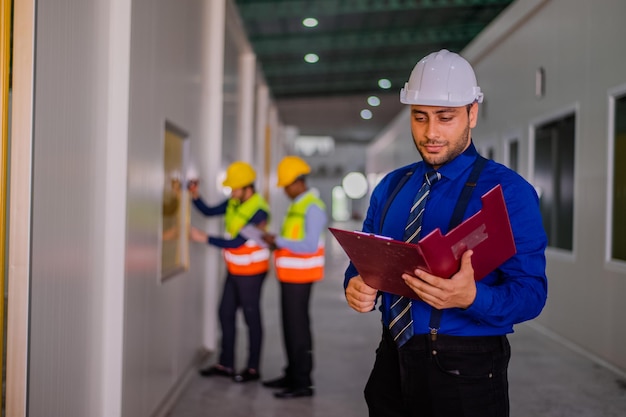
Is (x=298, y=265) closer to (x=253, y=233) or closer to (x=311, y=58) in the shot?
(x=253, y=233)

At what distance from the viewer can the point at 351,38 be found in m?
13.2

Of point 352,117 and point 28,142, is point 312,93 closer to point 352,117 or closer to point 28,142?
point 352,117

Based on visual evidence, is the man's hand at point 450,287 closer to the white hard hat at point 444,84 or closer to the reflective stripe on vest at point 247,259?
the white hard hat at point 444,84

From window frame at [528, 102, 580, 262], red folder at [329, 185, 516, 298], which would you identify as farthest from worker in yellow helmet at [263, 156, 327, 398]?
window frame at [528, 102, 580, 262]

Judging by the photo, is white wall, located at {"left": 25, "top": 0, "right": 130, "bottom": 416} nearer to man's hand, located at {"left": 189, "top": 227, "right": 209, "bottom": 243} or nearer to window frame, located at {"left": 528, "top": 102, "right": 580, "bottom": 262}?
man's hand, located at {"left": 189, "top": 227, "right": 209, "bottom": 243}

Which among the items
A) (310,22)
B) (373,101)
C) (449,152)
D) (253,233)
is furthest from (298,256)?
(373,101)

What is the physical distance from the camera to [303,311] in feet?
16.2

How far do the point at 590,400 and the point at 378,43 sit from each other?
30.9 feet

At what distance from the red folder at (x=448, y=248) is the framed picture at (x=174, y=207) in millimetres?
2777

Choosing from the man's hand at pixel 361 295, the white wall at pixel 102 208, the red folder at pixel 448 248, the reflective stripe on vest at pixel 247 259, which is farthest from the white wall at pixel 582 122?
the red folder at pixel 448 248

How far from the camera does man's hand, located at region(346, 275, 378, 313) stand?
2.02 meters

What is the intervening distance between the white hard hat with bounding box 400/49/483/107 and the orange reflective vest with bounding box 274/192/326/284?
9.35 feet

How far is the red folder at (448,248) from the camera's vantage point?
1.64 meters

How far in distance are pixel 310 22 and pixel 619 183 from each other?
271 inches
